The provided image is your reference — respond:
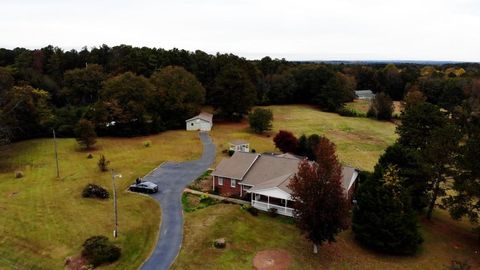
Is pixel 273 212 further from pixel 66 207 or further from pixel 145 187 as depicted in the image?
pixel 66 207

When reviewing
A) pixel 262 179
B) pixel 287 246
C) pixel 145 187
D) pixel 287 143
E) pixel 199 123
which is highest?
pixel 287 143

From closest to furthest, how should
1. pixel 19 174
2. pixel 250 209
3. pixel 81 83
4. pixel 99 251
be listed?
pixel 99 251
pixel 250 209
pixel 19 174
pixel 81 83

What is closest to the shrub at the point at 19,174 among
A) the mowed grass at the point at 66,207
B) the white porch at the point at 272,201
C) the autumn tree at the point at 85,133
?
the mowed grass at the point at 66,207

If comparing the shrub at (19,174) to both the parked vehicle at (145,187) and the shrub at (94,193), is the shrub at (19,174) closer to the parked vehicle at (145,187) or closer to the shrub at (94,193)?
the shrub at (94,193)

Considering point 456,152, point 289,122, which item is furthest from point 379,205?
point 289,122

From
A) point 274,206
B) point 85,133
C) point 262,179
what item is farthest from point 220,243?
point 85,133

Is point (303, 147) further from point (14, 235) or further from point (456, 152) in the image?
point (14, 235)

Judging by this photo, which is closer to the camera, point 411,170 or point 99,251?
point 99,251
